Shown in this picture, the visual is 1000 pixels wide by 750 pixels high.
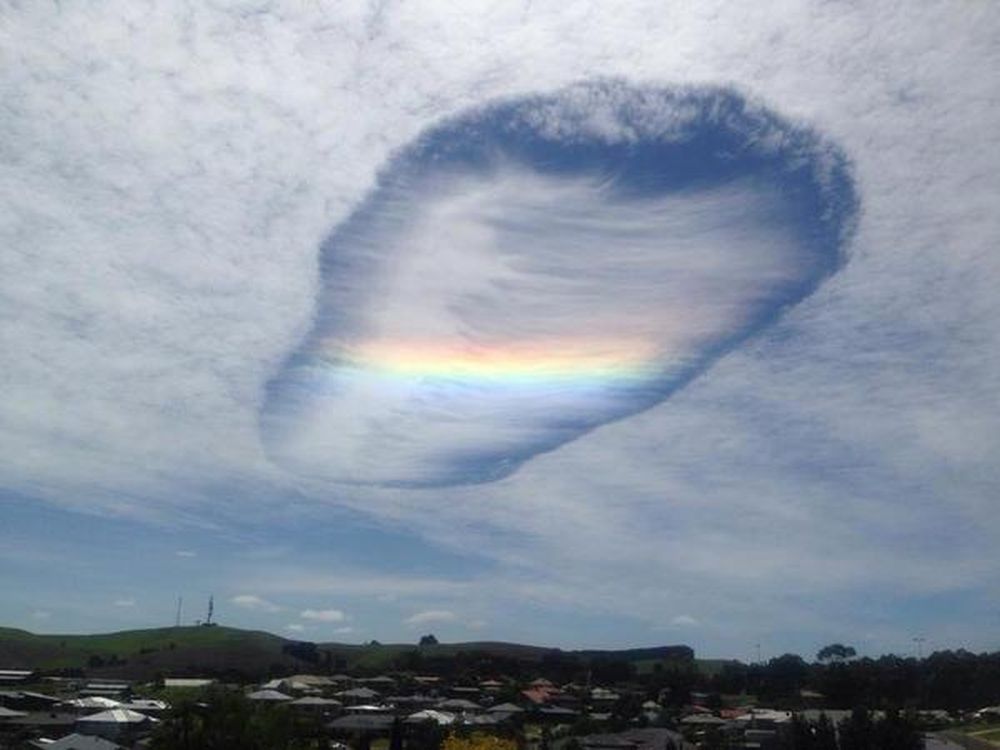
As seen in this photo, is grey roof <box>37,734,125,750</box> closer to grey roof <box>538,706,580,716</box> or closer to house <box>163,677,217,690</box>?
grey roof <box>538,706,580,716</box>

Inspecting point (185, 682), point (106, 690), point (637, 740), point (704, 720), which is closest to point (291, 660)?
point (185, 682)

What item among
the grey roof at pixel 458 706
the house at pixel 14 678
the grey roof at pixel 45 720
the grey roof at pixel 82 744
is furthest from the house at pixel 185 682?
the grey roof at pixel 82 744

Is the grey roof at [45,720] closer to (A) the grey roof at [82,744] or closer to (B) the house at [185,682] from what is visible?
(A) the grey roof at [82,744]

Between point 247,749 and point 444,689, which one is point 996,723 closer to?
point 444,689

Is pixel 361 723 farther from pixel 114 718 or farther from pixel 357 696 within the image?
pixel 357 696

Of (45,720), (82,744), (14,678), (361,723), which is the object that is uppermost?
(14,678)

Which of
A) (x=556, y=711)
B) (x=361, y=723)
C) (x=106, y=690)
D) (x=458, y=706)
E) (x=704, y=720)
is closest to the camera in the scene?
(x=361, y=723)


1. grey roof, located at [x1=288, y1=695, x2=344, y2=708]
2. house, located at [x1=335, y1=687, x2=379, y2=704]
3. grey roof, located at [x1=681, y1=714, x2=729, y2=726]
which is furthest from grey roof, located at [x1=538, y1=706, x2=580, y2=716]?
house, located at [x1=335, y1=687, x2=379, y2=704]

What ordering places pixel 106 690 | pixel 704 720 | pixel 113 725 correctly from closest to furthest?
pixel 113 725 → pixel 704 720 → pixel 106 690
